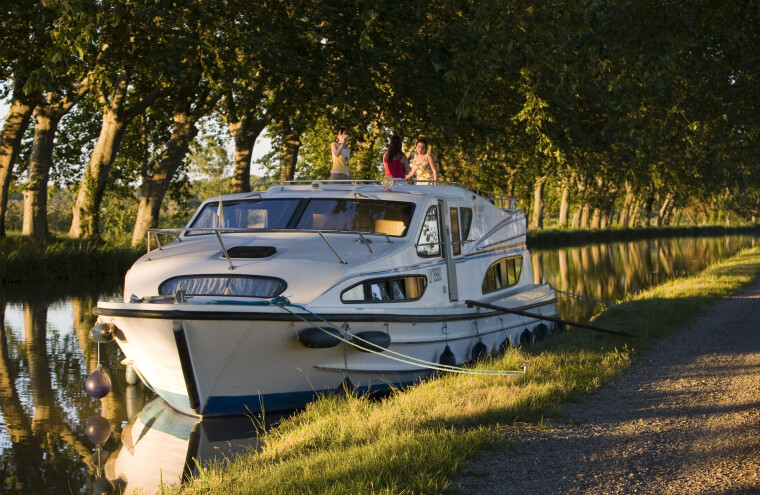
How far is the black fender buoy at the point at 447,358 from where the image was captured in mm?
11695

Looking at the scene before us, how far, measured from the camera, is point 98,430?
960 cm

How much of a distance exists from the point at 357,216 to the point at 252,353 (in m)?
3.08

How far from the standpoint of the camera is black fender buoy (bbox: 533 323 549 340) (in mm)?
15568

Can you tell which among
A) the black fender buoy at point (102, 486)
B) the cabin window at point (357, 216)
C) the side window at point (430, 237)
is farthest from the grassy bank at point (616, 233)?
the black fender buoy at point (102, 486)

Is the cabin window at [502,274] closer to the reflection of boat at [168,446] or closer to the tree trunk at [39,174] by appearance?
the reflection of boat at [168,446]

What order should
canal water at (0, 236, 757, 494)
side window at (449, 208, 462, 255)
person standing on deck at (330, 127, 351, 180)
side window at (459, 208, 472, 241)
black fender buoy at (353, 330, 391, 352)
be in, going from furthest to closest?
person standing on deck at (330, 127, 351, 180) → side window at (459, 208, 472, 241) → side window at (449, 208, 462, 255) → black fender buoy at (353, 330, 391, 352) → canal water at (0, 236, 757, 494)

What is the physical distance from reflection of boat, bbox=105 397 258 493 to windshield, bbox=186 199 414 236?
2827mm

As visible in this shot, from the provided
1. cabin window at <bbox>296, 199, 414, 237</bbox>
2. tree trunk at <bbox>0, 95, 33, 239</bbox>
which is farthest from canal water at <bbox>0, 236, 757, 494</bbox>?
tree trunk at <bbox>0, 95, 33, 239</bbox>

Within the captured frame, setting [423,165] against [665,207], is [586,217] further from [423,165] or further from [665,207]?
[423,165]

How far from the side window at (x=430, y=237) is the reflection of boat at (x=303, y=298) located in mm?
27

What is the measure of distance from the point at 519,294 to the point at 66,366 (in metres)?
7.16

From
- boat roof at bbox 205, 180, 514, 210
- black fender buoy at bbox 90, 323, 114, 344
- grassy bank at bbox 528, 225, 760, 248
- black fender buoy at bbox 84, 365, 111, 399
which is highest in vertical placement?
boat roof at bbox 205, 180, 514, 210

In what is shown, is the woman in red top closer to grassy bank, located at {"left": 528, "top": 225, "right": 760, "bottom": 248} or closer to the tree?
the tree

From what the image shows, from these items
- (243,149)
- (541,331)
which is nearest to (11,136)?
(243,149)
